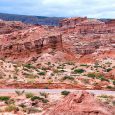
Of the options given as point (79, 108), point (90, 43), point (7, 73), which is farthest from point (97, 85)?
point (90, 43)

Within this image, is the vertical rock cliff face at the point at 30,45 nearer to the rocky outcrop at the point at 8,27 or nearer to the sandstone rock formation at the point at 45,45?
the sandstone rock formation at the point at 45,45

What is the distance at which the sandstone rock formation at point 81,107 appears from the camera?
16875 millimetres

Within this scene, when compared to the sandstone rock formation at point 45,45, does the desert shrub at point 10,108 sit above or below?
above

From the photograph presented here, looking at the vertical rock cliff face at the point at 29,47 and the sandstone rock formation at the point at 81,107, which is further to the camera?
the vertical rock cliff face at the point at 29,47

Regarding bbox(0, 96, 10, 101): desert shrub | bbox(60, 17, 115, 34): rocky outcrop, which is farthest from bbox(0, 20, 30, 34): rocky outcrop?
bbox(0, 96, 10, 101): desert shrub

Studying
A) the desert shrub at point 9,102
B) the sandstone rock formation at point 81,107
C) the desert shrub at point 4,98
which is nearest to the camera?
the sandstone rock formation at point 81,107

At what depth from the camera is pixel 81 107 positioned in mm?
17250

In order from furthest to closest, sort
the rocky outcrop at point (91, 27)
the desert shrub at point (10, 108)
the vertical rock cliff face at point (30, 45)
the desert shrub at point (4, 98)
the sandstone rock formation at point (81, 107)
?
the rocky outcrop at point (91, 27) → the vertical rock cliff face at point (30, 45) → the desert shrub at point (4, 98) → the desert shrub at point (10, 108) → the sandstone rock formation at point (81, 107)

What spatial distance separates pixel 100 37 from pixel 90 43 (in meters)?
9.76

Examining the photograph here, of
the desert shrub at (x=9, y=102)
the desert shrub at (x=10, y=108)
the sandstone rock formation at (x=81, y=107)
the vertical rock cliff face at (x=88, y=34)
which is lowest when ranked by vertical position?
the vertical rock cliff face at (x=88, y=34)

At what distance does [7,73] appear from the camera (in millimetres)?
39656

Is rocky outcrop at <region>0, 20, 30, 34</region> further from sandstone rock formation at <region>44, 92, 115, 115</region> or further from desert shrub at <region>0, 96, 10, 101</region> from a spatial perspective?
sandstone rock formation at <region>44, 92, 115, 115</region>

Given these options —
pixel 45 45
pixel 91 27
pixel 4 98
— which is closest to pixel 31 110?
pixel 4 98

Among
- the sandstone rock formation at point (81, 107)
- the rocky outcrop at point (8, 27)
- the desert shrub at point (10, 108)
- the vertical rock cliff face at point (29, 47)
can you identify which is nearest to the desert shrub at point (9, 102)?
the desert shrub at point (10, 108)
